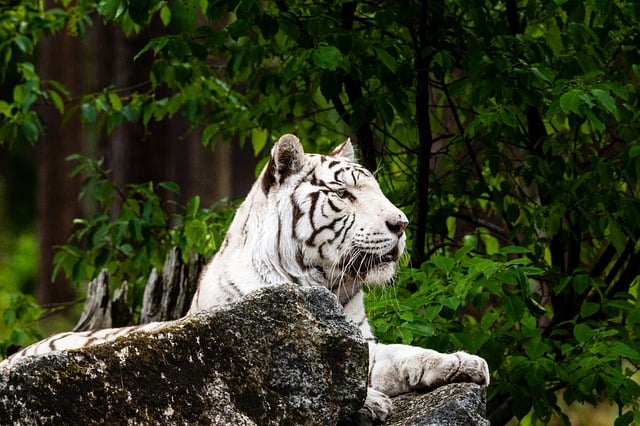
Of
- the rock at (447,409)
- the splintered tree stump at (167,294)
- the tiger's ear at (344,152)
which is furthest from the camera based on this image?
the splintered tree stump at (167,294)

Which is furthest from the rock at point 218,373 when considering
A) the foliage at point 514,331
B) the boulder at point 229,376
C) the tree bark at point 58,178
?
the tree bark at point 58,178

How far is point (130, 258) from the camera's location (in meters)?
6.70

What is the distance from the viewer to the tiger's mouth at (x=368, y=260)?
4.06m

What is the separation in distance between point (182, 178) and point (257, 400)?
9.66 metres

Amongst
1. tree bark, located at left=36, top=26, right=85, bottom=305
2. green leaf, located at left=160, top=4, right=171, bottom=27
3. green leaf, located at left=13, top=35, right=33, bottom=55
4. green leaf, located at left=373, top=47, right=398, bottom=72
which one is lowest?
tree bark, located at left=36, top=26, right=85, bottom=305

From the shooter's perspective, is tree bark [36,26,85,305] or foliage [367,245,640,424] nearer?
foliage [367,245,640,424]

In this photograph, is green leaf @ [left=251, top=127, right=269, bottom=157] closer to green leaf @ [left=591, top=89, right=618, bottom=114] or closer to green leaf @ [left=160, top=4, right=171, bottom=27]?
green leaf @ [left=160, top=4, right=171, bottom=27]

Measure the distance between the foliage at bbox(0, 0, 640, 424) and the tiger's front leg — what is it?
65 centimetres

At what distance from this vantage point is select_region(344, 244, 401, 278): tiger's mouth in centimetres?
406

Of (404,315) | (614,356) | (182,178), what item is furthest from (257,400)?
(182,178)

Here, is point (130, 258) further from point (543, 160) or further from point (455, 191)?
point (543, 160)

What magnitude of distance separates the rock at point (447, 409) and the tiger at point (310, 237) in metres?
0.65

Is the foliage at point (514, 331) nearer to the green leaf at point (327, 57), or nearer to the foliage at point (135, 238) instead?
the green leaf at point (327, 57)

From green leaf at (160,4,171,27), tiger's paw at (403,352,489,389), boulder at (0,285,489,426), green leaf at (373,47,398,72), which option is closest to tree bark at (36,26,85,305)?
green leaf at (160,4,171,27)
